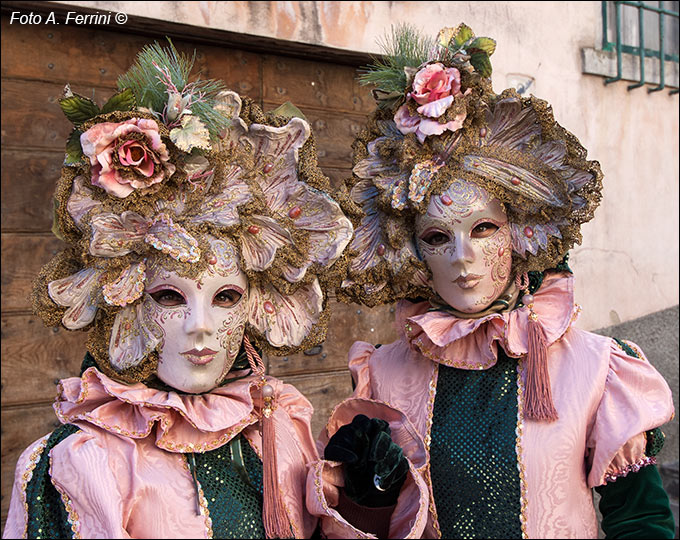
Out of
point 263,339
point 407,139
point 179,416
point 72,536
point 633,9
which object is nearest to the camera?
point 72,536

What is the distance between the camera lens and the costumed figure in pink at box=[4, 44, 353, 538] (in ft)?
6.51

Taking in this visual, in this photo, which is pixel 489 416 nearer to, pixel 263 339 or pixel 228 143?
pixel 263 339

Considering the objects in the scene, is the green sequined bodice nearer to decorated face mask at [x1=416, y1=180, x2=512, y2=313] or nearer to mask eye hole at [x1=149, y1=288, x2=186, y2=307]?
decorated face mask at [x1=416, y1=180, x2=512, y2=313]

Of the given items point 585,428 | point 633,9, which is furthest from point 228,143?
point 633,9

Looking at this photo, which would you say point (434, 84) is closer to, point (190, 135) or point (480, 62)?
point (480, 62)

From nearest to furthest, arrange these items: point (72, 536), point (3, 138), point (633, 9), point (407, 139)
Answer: point (72, 536) < point (407, 139) < point (3, 138) < point (633, 9)

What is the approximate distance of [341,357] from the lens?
4.21 metres

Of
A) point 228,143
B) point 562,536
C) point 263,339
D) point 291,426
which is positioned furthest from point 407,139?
point 562,536

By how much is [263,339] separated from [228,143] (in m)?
0.56

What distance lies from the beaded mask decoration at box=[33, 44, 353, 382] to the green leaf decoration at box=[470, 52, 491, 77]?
63 centimetres

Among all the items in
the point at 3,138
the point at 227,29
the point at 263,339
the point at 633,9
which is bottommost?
the point at 263,339

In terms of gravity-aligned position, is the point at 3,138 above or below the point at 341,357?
above

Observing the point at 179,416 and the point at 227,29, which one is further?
the point at 227,29

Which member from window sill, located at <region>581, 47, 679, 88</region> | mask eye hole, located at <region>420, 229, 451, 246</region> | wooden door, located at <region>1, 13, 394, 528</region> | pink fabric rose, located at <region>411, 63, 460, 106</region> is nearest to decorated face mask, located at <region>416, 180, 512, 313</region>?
mask eye hole, located at <region>420, 229, 451, 246</region>
